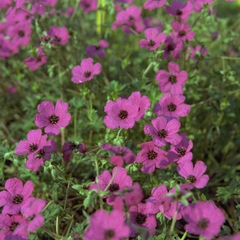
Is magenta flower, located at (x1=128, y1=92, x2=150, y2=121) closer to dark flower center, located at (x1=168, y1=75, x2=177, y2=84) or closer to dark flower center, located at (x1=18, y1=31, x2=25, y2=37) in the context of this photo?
dark flower center, located at (x1=168, y1=75, x2=177, y2=84)

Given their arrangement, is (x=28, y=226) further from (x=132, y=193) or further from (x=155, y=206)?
(x=155, y=206)

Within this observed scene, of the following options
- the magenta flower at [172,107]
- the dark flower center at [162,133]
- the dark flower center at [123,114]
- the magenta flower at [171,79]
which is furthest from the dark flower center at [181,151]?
the magenta flower at [171,79]

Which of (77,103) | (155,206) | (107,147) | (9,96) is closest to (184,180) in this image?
(155,206)

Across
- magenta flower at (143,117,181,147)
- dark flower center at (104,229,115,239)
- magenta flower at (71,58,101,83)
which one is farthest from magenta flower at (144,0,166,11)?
dark flower center at (104,229,115,239)

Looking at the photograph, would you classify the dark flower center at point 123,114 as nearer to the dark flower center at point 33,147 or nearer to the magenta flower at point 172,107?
the magenta flower at point 172,107

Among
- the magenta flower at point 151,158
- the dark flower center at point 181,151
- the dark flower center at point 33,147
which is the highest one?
the dark flower center at point 33,147

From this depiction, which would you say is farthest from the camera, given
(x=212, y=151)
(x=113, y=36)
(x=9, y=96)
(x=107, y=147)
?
(x=113, y=36)

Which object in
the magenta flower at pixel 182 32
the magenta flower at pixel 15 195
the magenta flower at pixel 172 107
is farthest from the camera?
the magenta flower at pixel 182 32
